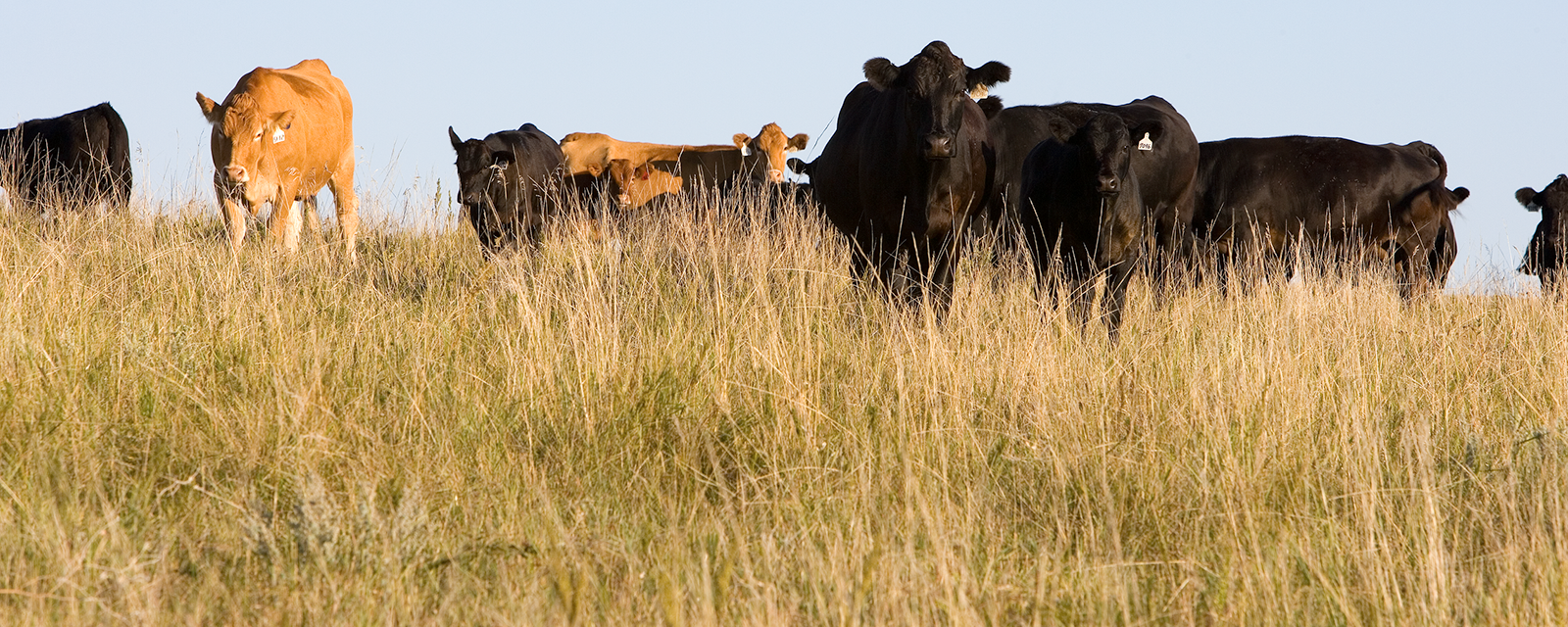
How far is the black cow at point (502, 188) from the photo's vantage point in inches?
428

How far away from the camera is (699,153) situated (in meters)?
22.8

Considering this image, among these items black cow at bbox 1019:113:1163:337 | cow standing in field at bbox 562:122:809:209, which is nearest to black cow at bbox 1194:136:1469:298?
black cow at bbox 1019:113:1163:337

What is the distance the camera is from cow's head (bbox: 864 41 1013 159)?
22.4 feet

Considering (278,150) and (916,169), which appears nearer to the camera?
(916,169)

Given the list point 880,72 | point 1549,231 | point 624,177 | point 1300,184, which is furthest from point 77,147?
point 1549,231

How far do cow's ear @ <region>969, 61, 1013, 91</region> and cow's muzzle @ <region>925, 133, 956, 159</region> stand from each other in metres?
0.76

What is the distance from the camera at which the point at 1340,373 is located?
5566 mm

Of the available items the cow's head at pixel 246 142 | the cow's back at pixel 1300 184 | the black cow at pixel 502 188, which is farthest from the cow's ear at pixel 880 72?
the cow's back at pixel 1300 184

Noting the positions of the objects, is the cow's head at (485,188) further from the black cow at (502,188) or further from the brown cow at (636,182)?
the brown cow at (636,182)

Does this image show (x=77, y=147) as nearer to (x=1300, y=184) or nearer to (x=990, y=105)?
(x=990, y=105)

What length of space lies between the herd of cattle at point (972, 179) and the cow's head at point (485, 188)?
18 mm

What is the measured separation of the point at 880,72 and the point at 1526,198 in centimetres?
925

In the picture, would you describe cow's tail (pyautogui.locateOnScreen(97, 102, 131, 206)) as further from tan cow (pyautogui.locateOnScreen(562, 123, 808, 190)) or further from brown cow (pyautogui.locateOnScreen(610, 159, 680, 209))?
tan cow (pyautogui.locateOnScreen(562, 123, 808, 190))

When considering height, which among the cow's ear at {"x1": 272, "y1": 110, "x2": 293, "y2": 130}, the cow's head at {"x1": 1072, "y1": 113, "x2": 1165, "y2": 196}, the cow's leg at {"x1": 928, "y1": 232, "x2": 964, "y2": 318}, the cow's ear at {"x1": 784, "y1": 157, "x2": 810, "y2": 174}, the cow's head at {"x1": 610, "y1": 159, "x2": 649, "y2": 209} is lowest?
the cow's leg at {"x1": 928, "y1": 232, "x2": 964, "y2": 318}
